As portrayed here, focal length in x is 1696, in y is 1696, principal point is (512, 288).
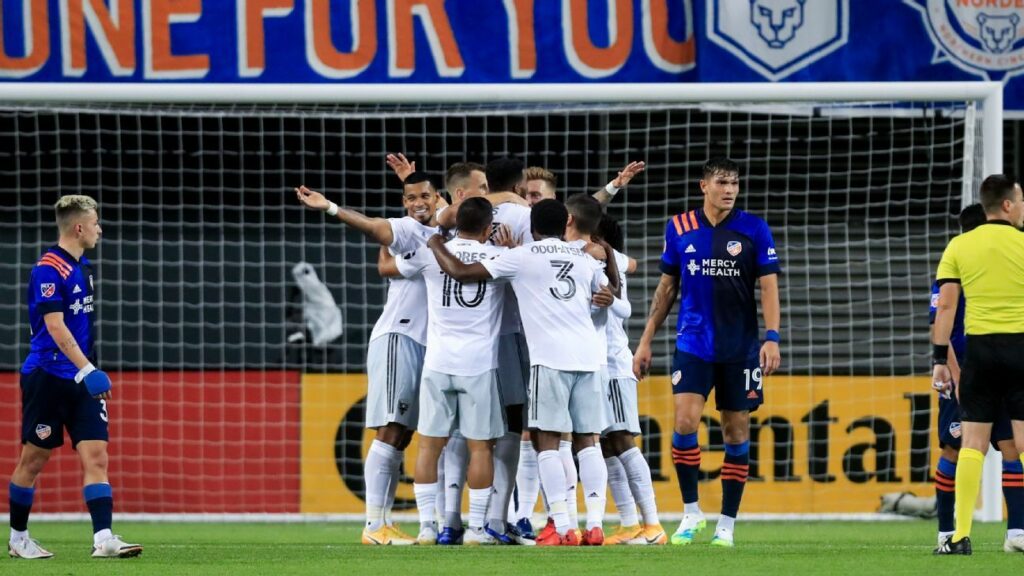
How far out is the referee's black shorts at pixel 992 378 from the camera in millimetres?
8094

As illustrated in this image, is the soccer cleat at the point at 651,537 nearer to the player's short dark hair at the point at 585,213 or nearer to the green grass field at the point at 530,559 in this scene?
the green grass field at the point at 530,559

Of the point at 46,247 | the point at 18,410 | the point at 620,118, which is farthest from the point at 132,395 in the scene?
the point at 620,118

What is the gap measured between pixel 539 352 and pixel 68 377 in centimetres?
240

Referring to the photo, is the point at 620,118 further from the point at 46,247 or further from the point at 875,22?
the point at 46,247

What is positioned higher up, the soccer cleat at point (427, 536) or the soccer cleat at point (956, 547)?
the soccer cleat at point (956, 547)

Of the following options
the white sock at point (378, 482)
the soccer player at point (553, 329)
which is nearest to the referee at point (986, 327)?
the soccer player at point (553, 329)

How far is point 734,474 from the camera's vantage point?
30.5 ft

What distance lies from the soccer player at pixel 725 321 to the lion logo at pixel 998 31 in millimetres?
5226

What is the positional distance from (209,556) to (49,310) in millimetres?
1474

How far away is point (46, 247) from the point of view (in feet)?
47.6

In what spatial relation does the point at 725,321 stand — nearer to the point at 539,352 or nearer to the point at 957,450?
the point at 539,352

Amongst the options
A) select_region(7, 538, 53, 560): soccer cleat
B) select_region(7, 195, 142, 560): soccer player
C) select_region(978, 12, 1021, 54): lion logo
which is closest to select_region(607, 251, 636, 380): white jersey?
select_region(7, 195, 142, 560): soccer player

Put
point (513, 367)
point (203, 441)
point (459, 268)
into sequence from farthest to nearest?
point (203, 441) → point (513, 367) → point (459, 268)

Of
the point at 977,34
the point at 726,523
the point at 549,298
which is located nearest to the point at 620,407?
the point at 726,523
